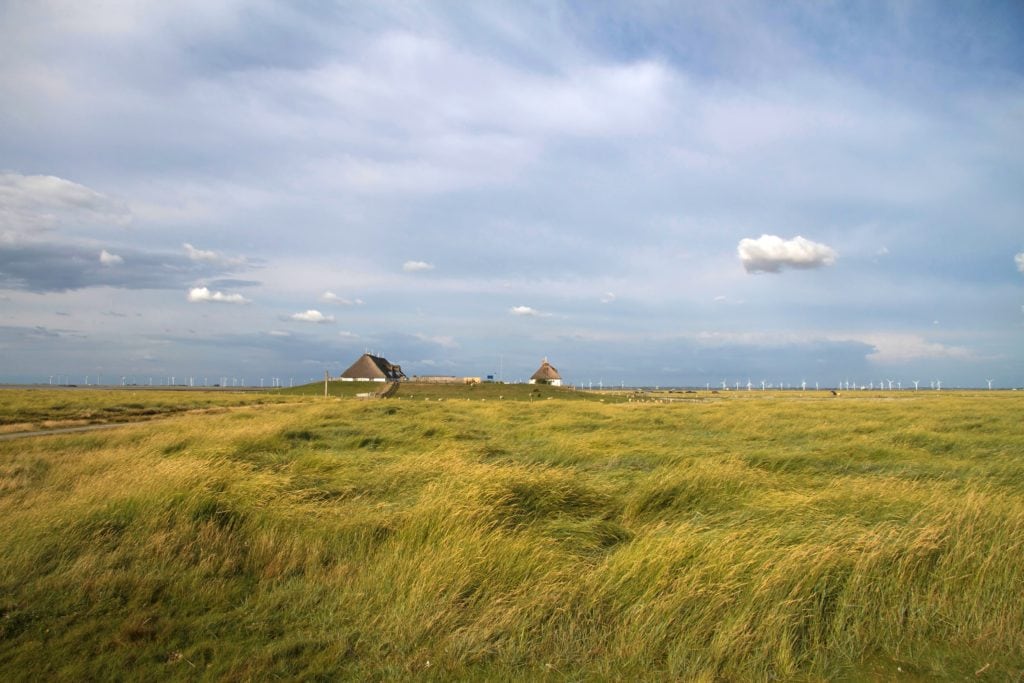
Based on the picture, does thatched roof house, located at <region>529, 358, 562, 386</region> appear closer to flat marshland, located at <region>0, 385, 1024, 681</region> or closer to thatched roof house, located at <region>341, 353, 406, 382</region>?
thatched roof house, located at <region>341, 353, 406, 382</region>

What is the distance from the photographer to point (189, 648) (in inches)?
187

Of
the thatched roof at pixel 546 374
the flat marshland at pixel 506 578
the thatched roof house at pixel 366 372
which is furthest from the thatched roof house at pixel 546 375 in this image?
the flat marshland at pixel 506 578

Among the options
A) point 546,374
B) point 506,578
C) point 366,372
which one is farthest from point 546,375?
point 506,578

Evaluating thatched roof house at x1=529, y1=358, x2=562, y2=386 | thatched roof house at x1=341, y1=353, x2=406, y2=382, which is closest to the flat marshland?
thatched roof house at x1=341, y1=353, x2=406, y2=382

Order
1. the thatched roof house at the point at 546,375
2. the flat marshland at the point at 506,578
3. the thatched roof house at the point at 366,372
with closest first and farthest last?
the flat marshland at the point at 506,578
the thatched roof house at the point at 366,372
the thatched roof house at the point at 546,375

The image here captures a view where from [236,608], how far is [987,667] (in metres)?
6.06

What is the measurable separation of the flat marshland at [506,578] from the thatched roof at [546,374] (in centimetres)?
10219

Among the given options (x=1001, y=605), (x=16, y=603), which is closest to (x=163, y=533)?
(x=16, y=603)

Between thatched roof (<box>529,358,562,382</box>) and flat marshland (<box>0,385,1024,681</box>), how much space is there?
102 metres

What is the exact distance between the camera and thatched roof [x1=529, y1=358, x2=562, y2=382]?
11156 cm

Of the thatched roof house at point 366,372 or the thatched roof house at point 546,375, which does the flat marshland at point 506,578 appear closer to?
the thatched roof house at point 366,372

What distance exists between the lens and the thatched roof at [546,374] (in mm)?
111562

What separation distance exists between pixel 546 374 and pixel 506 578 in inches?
4226

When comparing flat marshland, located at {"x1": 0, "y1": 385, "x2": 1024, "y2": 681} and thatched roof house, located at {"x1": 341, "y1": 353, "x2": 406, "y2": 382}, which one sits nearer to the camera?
flat marshland, located at {"x1": 0, "y1": 385, "x2": 1024, "y2": 681}
